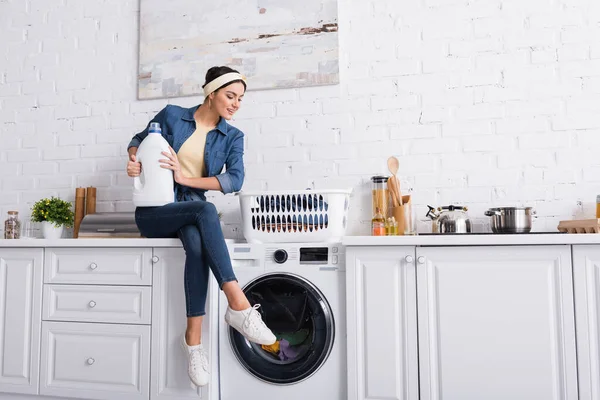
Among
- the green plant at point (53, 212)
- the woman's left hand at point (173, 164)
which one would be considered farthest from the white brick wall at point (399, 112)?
the woman's left hand at point (173, 164)

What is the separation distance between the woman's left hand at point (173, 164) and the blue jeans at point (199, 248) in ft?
0.55

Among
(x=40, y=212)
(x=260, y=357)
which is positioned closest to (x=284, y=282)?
(x=260, y=357)

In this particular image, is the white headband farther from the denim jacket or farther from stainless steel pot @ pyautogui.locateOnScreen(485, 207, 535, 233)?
stainless steel pot @ pyautogui.locateOnScreen(485, 207, 535, 233)

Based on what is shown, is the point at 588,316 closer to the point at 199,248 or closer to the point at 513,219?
the point at 513,219

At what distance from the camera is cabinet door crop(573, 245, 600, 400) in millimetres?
1968

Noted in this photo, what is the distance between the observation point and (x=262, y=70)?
2.89m

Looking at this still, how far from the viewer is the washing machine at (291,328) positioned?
7.20ft

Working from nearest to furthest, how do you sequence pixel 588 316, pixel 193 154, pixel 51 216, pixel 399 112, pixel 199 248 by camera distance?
pixel 588 316 → pixel 199 248 → pixel 193 154 → pixel 399 112 → pixel 51 216

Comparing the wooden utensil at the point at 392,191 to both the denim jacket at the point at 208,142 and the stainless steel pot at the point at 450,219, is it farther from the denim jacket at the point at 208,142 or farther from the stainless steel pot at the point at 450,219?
the denim jacket at the point at 208,142

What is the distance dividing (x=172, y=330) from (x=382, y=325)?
913 millimetres

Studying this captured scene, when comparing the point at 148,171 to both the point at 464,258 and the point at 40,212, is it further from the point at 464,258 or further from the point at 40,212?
the point at 464,258

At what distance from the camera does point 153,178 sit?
2375 mm

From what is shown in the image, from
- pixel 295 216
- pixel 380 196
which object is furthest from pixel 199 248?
pixel 380 196

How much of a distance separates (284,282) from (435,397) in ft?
2.50
